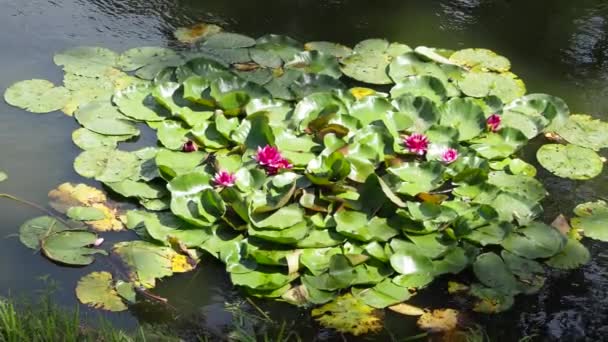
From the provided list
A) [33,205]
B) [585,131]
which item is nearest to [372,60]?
[585,131]

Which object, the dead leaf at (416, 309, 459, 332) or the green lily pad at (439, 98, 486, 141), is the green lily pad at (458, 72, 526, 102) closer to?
the green lily pad at (439, 98, 486, 141)

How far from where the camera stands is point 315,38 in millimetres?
3863

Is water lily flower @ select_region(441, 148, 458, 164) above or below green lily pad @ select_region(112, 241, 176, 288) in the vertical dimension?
above

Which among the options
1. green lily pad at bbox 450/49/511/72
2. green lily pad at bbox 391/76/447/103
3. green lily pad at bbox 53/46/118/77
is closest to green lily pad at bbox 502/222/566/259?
green lily pad at bbox 391/76/447/103

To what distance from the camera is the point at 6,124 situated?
3.20 metres

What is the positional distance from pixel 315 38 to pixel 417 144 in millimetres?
1051

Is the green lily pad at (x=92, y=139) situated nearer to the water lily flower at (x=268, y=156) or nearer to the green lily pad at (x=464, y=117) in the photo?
the water lily flower at (x=268, y=156)

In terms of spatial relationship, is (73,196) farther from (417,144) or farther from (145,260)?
(417,144)

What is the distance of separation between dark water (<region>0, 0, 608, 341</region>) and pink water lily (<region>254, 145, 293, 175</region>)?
408 millimetres

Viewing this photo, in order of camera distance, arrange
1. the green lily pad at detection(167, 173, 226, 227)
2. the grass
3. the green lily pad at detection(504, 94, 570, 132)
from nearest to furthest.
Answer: the grass < the green lily pad at detection(167, 173, 226, 227) < the green lily pad at detection(504, 94, 570, 132)

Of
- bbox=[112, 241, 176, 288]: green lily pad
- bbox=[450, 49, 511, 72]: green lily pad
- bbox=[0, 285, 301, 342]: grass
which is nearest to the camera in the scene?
bbox=[0, 285, 301, 342]: grass

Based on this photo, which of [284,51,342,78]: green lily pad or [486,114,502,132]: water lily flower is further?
[284,51,342,78]: green lily pad

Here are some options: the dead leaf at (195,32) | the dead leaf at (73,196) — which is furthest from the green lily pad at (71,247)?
the dead leaf at (195,32)

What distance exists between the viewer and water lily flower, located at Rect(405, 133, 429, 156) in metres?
3.03
